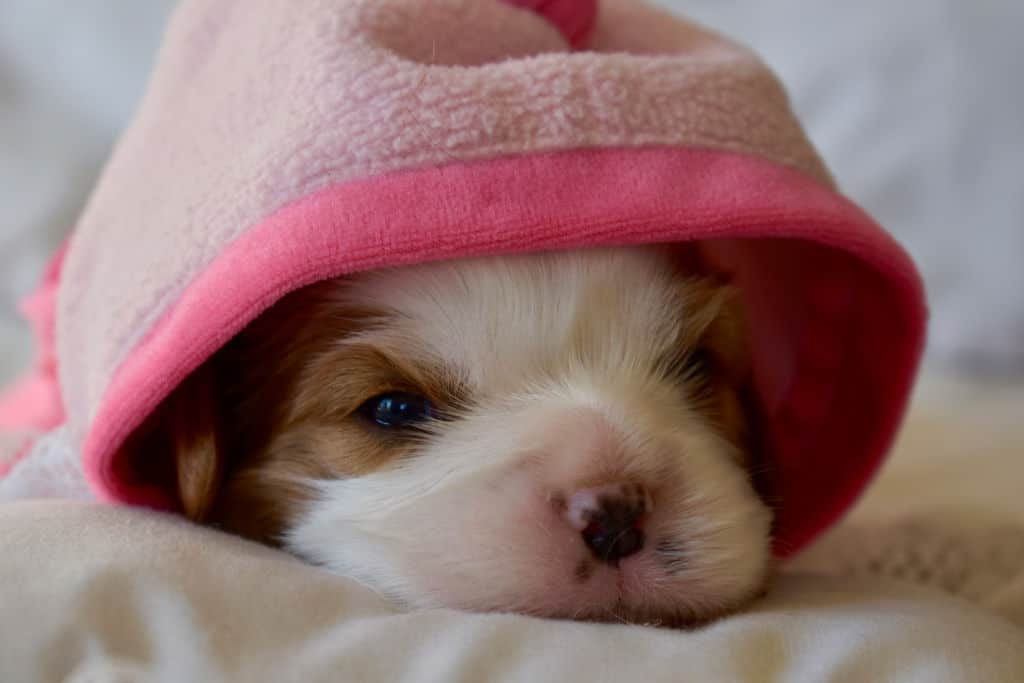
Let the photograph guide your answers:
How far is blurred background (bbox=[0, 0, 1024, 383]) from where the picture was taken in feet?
7.21

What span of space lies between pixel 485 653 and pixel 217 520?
48cm

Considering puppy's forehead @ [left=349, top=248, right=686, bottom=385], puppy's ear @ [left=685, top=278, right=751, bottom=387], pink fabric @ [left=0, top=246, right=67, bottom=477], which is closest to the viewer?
puppy's forehead @ [left=349, top=248, right=686, bottom=385]

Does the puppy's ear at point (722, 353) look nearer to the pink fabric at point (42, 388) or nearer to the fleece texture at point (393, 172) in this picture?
the fleece texture at point (393, 172)

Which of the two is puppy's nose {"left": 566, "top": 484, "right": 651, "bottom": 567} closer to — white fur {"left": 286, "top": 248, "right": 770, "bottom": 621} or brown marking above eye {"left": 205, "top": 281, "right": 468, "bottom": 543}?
white fur {"left": 286, "top": 248, "right": 770, "bottom": 621}

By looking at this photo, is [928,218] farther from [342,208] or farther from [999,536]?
[342,208]

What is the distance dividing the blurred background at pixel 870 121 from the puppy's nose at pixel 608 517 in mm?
1487

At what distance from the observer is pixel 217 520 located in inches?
45.9

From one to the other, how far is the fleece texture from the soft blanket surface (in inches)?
8.1

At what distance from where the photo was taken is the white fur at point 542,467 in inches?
36.7

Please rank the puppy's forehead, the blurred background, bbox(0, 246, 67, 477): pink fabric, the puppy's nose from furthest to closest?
the blurred background, bbox(0, 246, 67, 477): pink fabric, the puppy's forehead, the puppy's nose

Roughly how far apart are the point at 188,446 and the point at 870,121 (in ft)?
5.62

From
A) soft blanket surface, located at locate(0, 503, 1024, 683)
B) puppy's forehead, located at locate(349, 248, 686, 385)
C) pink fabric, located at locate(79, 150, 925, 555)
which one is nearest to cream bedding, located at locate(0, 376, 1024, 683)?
soft blanket surface, located at locate(0, 503, 1024, 683)

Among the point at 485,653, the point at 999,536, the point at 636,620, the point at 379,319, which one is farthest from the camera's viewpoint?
the point at 999,536

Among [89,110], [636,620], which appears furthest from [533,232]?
[89,110]
